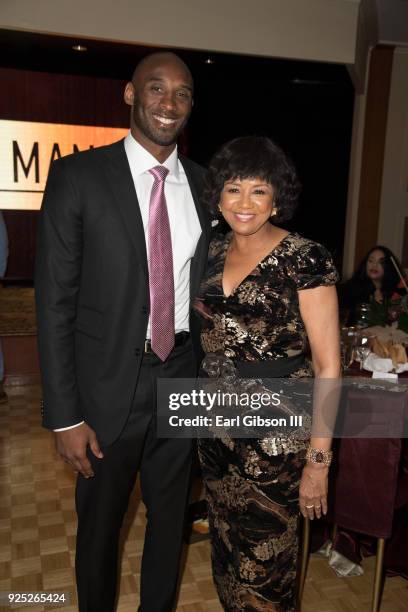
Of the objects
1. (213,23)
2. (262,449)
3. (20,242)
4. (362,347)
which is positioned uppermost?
(213,23)

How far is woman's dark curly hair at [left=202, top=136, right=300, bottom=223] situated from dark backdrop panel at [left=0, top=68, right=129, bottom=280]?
4.32m

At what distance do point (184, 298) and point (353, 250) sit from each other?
5646 mm

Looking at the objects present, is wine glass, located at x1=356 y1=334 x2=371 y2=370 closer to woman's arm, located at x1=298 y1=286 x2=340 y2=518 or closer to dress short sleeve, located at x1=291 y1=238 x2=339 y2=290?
woman's arm, located at x1=298 y1=286 x2=340 y2=518

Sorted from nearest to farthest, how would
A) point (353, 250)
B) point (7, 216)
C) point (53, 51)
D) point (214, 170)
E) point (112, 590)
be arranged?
point (214, 170) < point (112, 590) < point (53, 51) < point (7, 216) < point (353, 250)

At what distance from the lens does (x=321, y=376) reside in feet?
5.13

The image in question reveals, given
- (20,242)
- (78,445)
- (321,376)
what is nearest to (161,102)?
(321,376)

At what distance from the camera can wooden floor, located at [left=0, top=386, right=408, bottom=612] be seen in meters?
2.21

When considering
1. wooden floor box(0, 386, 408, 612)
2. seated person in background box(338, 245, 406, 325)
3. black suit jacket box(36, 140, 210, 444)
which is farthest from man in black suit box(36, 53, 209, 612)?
seated person in background box(338, 245, 406, 325)

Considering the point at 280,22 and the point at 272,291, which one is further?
the point at 280,22

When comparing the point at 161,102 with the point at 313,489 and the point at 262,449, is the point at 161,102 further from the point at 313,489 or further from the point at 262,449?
the point at 313,489

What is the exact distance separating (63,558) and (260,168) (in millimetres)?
1933

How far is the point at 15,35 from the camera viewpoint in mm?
4066

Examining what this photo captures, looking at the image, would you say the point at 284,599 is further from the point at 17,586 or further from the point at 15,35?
the point at 15,35

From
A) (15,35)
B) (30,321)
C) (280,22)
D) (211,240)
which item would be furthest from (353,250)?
(211,240)
